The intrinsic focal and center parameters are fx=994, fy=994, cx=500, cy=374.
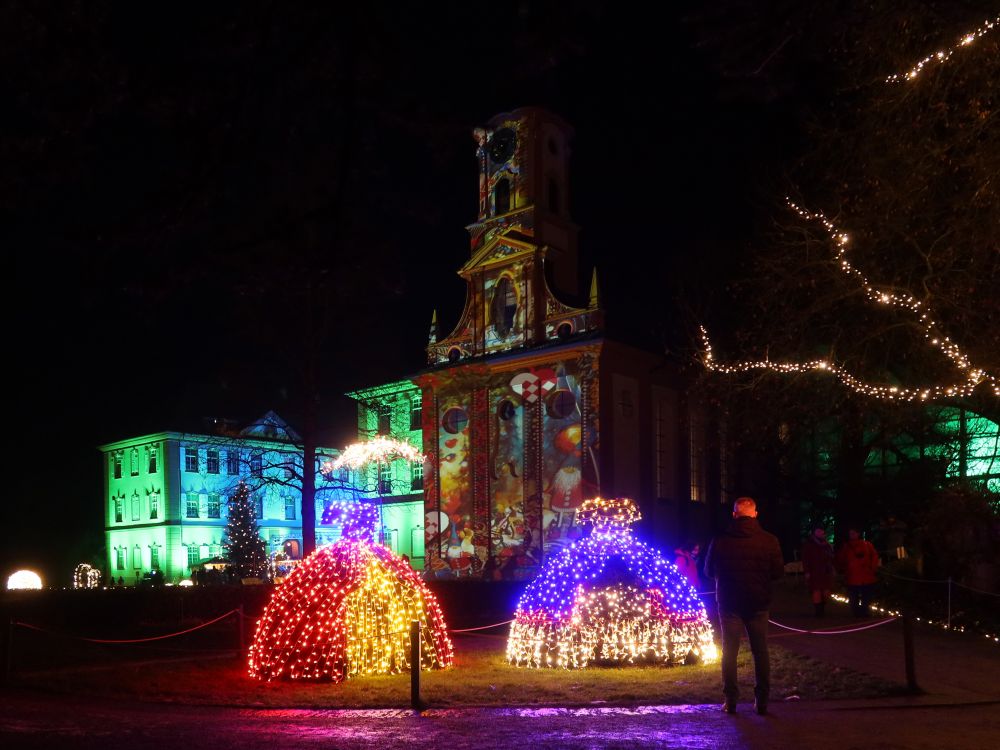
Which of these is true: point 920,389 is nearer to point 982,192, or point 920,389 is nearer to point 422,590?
point 982,192

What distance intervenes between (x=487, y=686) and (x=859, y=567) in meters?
9.00

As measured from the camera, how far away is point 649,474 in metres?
40.3

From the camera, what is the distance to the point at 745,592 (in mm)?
9227

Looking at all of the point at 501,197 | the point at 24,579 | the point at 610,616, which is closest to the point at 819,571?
the point at 610,616

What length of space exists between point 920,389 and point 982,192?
6495 mm

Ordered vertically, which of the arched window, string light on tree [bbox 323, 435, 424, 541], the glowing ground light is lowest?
the glowing ground light

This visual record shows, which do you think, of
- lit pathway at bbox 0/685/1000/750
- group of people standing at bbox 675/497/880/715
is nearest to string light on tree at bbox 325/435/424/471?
lit pathway at bbox 0/685/1000/750

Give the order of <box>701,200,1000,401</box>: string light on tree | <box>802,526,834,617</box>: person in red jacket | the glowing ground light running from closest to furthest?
1. <box>701,200,1000,401</box>: string light on tree
2. <box>802,526,834,617</box>: person in red jacket
3. the glowing ground light

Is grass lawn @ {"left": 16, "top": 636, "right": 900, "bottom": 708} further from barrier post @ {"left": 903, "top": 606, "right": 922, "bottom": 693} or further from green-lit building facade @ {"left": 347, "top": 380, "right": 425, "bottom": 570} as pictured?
green-lit building facade @ {"left": 347, "top": 380, "right": 425, "bottom": 570}

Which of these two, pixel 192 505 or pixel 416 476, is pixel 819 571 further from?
pixel 192 505

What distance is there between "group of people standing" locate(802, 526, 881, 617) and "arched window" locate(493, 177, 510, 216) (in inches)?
1015

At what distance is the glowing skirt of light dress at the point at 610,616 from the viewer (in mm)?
12656

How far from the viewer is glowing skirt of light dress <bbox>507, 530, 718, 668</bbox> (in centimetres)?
1266

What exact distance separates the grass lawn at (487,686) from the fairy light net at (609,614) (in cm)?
26
